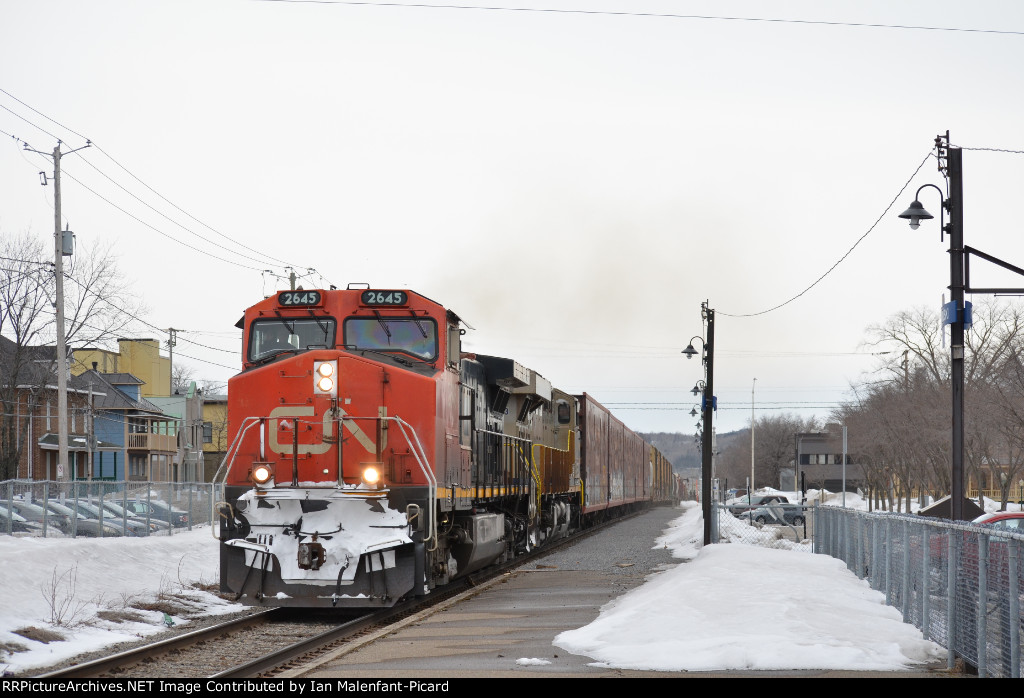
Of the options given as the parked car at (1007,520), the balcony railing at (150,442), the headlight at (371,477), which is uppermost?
the headlight at (371,477)

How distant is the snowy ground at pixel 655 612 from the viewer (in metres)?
9.29

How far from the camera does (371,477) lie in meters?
12.5

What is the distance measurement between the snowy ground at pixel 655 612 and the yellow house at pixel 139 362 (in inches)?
2568

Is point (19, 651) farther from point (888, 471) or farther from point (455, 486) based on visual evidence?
point (888, 471)

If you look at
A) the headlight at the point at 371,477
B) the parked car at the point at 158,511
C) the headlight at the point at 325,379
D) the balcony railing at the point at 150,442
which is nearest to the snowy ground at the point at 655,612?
the headlight at the point at 371,477

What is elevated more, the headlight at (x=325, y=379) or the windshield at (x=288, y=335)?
the windshield at (x=288, y=335)

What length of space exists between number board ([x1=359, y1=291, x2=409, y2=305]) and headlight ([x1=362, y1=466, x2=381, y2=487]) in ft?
7.93

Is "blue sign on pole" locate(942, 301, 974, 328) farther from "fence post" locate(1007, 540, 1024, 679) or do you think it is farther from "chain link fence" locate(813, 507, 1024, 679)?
"fence post" locate(1007, 540, 1024, 679)

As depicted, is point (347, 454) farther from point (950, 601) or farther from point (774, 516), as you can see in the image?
point (774, 516)

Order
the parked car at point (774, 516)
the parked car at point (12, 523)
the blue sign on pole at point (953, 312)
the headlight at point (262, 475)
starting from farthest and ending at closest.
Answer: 1. the parked car at point (774, 516)
2. the parked car at point (12, 523)
3. the blue sign on pole at point (953, 312)
4. the headlight at point (262, 475)

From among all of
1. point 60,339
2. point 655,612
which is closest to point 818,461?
point 60,339

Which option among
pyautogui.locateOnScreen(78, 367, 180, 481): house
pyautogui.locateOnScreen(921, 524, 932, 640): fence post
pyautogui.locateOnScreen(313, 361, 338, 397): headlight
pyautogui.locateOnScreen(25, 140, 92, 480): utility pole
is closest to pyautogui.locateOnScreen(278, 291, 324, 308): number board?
pyautogui.locateOnScreen(313, 361, 338, 397): headlight

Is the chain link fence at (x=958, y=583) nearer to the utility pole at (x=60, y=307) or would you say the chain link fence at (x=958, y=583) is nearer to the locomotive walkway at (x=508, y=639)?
the locomotive walkway at (x=508, y=639)
